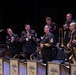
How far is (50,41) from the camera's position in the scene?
868 centimetres

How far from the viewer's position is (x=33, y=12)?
14477 millimetres

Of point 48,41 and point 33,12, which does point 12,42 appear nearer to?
point 48,41

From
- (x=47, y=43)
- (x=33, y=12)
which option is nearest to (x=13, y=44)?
(x=47, y=43)

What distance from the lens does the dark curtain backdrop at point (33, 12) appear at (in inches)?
528

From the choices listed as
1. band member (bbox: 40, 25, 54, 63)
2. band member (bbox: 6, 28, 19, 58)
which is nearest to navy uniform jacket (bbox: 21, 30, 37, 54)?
band member (bbox: 6, 28, 19, 58)

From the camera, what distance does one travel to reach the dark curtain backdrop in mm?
13414

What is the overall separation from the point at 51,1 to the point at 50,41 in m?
5.43

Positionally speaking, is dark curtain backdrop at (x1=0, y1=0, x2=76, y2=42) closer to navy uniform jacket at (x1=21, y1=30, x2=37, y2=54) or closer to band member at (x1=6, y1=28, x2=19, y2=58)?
band member at (x1=6, y1=28, x2=19, y2=58)

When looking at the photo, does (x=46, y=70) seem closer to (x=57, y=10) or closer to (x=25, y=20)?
(x=57, y=10)

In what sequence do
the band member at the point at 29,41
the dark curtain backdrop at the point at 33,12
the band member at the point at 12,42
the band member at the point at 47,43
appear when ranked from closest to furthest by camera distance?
the band member at the point at 47,43 < the band member at the point at 29,41 < the band member at the point at 12,42 < the dark curtain backdrop at the point at 33,12

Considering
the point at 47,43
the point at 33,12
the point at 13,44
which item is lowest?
the point at 47,43

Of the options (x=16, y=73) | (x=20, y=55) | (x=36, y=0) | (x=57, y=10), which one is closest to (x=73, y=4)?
(x=57, y=10)

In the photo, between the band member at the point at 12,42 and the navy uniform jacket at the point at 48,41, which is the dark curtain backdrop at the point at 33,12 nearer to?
the band member at the point at 12,42

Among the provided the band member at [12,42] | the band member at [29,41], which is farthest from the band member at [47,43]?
the band member at [12,42]
